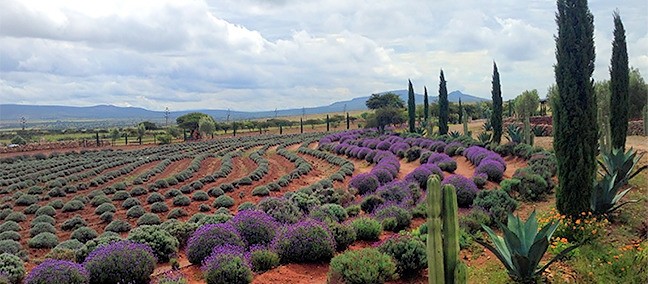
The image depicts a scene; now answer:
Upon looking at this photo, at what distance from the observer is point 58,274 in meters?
7.25

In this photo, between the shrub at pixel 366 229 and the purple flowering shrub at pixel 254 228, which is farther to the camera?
the shrub at pixel 366 229

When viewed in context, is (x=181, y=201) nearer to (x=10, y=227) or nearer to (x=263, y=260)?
(x=10, y=227)

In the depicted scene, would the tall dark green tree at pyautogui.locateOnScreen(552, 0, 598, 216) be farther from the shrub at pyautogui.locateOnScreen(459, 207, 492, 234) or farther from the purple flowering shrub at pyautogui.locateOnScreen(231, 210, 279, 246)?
the purple flowering shrub at pyautogui.locateOnScreen(231, 210, 279, 246)

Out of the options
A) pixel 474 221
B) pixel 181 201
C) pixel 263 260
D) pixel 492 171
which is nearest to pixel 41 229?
pixel 181 201

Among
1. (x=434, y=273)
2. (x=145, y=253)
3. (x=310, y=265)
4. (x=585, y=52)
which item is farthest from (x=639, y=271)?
(x=145, y=253)

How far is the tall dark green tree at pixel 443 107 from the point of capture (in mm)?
39719

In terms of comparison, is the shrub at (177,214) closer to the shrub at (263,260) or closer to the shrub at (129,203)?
the shrub at (129,203)

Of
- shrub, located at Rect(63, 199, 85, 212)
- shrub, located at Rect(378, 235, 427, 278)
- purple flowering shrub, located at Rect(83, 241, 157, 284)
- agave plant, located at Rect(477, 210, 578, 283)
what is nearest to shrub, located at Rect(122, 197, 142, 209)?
shrub, located at Rect(63, 199, 85, 212)

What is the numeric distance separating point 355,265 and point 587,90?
7063 millimetres

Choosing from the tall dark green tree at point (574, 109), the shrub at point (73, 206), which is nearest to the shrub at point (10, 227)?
the shrub at point (73, 206)

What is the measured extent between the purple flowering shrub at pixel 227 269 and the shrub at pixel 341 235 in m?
2.07

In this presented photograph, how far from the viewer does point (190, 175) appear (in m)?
31.8

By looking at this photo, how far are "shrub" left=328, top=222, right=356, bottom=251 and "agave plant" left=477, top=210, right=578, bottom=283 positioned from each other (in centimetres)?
296

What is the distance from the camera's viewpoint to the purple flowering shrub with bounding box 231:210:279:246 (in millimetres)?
9328
